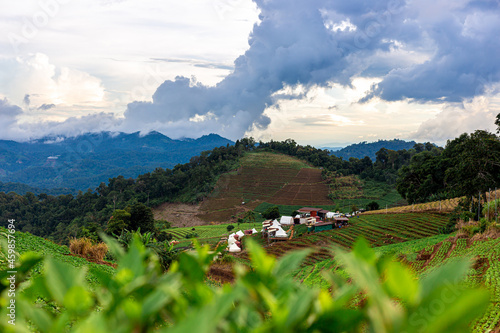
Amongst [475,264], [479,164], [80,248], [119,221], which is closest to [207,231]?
[119,221]

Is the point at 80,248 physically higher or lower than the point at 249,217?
higher

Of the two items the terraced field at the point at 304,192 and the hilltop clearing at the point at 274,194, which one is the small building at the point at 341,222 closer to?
the hilltop clearing at the point at 274,194

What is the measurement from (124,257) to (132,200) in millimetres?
62268

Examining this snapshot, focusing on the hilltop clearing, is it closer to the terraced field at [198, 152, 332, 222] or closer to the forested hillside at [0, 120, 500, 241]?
the terraced field at [198, 152, 332, 222]

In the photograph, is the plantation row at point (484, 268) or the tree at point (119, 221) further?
the tree at point (119, 221)

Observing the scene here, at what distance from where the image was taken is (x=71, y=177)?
187500 mm

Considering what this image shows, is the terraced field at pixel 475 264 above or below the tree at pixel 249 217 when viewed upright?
above

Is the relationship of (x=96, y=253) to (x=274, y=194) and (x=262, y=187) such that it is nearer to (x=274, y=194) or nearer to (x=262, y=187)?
(x=274, y=194)

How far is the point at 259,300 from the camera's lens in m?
0.50

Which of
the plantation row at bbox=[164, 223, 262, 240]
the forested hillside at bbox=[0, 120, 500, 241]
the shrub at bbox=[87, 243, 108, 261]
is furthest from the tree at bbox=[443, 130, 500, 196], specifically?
the forested hillside at bbox=[0, 120, 500, 241]

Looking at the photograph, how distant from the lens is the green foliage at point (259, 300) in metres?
0.32

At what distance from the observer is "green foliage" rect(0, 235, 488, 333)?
0.32 meters

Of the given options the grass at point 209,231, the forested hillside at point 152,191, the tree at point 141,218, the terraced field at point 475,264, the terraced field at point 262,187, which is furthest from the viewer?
the forested hillside at point 152,191

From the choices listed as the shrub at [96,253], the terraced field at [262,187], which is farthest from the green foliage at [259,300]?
the terraced field at [262,187]
